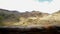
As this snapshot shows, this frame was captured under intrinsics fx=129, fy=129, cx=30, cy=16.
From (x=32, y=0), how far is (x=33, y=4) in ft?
0.15

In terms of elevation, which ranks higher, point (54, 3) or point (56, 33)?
point (54, 3)

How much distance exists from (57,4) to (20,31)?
2.09 feet

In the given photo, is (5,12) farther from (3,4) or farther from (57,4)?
(57,4)

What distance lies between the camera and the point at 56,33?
0.92 meters

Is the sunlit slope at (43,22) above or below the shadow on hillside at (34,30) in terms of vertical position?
above

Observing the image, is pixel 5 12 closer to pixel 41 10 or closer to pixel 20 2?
pixel 20 2

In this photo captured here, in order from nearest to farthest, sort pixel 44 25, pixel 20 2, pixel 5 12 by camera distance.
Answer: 1. pixel 44 25
2. pixel 5 12
3. pixel 20 2

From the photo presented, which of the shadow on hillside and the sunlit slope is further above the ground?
the sunlit slope

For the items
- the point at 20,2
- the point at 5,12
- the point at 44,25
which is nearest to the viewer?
the point at 44,25

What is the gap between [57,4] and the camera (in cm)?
139

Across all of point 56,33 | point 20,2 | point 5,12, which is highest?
point 20,2

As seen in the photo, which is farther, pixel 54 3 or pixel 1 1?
pixel 1 1

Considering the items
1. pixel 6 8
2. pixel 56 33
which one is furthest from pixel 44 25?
pixel 6 8

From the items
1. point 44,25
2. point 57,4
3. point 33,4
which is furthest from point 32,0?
point 44,25
